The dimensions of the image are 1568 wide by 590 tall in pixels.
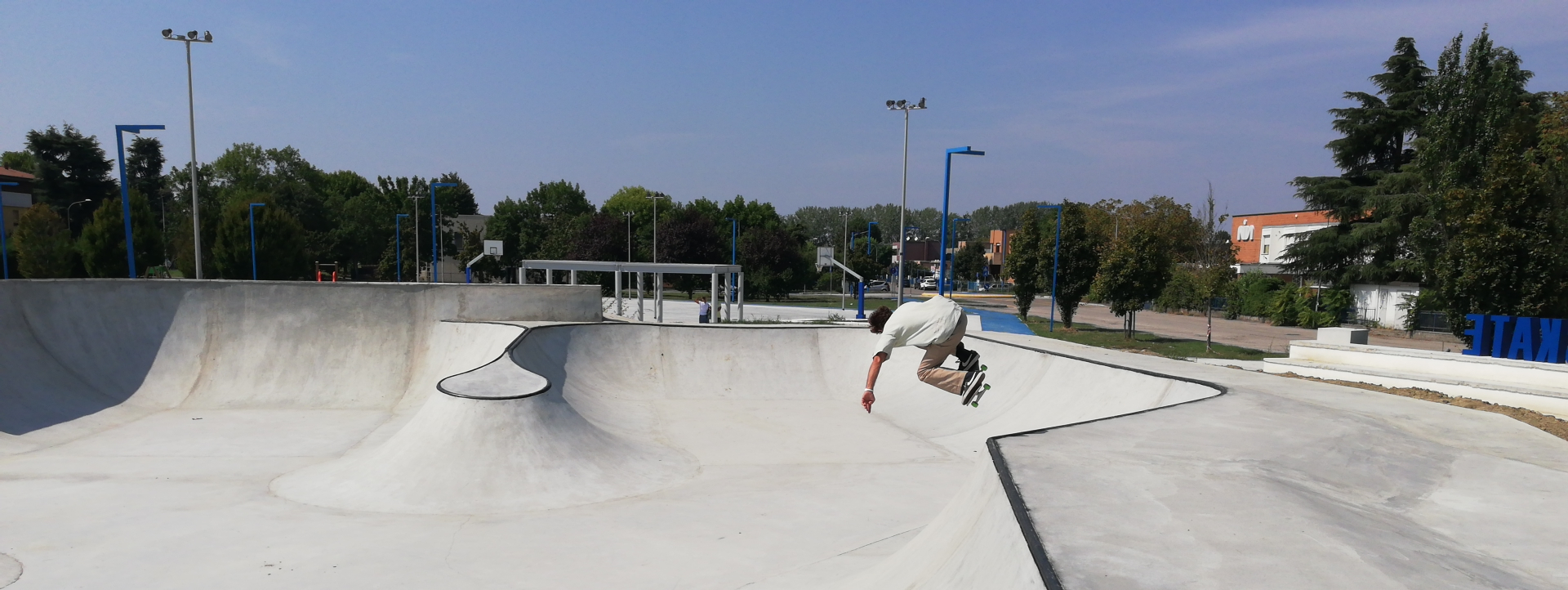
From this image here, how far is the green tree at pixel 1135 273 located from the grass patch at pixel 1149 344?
1613mm

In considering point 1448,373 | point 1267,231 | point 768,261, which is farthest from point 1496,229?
point 1267,231

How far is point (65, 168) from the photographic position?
176 feet

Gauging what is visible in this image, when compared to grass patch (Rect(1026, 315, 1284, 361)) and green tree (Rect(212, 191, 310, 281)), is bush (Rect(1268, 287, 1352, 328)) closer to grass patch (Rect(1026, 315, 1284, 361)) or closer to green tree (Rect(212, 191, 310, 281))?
grass patch (Rect(1026, 315, 1284, 361))

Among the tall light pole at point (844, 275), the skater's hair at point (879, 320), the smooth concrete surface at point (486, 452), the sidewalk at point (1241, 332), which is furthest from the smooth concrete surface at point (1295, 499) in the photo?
the tall light pole at point (844, 275)

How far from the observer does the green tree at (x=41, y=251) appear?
3703 cm

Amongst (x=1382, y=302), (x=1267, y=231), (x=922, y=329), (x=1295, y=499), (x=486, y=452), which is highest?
(x=1267, y=231)

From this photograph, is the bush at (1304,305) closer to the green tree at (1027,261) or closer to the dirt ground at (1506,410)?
the green tree at (1027,261)

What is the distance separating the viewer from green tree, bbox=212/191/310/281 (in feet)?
138

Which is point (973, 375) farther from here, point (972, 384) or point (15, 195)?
point (15, 195)

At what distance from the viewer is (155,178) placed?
69.3 meters

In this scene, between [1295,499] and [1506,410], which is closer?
[1295,499]

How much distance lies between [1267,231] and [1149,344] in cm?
5790

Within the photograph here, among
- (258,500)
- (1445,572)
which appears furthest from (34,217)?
(1445,572)

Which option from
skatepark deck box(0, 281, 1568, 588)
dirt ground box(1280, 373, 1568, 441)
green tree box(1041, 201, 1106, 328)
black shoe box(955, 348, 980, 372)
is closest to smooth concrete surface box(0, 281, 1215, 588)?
skatepark deck box(0, 281, 1568, 588)
